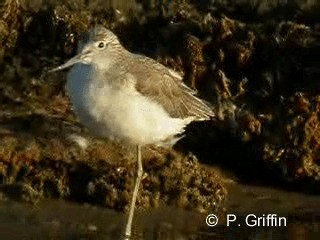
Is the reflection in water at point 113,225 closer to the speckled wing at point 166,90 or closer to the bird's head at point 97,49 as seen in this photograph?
the speckled wing at point 166,90

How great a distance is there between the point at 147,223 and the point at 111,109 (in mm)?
1170

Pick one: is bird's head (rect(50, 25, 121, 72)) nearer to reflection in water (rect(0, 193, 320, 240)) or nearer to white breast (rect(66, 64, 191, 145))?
white breast (rect(66, 64, 191, 145))

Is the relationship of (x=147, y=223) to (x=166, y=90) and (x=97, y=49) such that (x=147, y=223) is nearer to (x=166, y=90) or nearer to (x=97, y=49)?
(x=166, y=90)

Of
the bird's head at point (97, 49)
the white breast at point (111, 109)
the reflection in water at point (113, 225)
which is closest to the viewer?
the white breast at point (111, 109)

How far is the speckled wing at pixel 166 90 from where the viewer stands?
7.73 m

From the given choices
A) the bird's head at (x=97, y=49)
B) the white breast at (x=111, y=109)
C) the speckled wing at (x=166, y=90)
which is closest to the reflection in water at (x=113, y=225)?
the white breast at (x=111, y=109)

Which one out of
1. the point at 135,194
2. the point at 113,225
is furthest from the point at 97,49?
the point at 113,225

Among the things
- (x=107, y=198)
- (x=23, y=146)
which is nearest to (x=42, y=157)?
(x=23, y=146)

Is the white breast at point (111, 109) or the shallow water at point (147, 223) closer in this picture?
the white breast at point (111, 109)

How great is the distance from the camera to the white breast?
735 centimetres

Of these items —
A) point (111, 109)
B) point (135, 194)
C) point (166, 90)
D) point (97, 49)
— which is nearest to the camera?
point (111, 109)

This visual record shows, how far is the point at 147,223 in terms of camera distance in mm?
7918

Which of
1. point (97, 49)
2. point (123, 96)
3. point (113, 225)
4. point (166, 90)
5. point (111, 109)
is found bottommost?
point (113, 225)

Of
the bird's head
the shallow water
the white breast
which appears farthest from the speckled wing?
the shallow water
